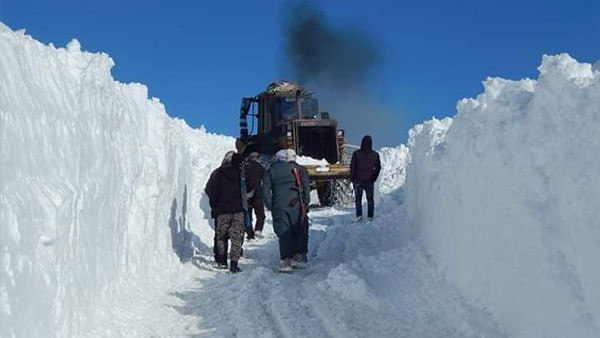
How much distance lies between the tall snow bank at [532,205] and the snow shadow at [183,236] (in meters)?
4.58

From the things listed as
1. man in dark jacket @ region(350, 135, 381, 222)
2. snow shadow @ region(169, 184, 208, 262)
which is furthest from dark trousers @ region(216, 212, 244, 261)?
man in dark jacket @ region(350, 135, 381, 222)

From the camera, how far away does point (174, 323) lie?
689 centimetres

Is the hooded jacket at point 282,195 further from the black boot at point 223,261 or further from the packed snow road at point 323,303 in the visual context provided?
the black boot at point 223,261

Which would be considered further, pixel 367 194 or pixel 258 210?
pixel 367 194

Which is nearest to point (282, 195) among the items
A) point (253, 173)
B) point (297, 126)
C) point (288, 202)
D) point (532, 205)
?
point (288, 202)

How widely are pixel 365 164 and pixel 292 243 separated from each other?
3930 millimetres

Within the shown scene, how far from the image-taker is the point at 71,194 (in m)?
5.73

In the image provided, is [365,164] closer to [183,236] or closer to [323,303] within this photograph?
[183,236]

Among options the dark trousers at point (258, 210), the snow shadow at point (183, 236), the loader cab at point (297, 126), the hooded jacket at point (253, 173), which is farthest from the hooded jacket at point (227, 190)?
the loader cab at point (297, 126)

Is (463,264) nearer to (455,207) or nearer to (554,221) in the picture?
(455,207)

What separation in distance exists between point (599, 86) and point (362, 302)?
3.52m

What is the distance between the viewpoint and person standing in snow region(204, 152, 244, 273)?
977 centimetres

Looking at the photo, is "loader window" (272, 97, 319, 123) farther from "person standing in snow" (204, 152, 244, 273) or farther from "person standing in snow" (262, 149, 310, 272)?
"person standing in snow" (262, 149, 310, 272)

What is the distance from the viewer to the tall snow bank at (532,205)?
454 cm
